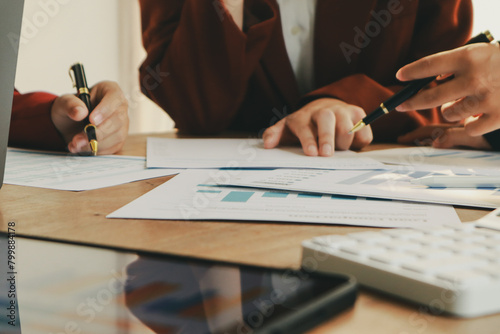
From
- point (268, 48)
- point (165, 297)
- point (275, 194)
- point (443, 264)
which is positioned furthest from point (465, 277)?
point (268, 48)

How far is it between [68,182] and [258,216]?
23 cm

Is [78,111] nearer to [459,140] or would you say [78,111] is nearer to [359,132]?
[359,132]

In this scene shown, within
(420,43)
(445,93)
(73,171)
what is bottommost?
(73,171)

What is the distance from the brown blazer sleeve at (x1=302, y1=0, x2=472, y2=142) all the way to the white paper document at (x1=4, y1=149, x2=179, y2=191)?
1.23 ft

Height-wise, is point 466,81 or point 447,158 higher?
point 466,81

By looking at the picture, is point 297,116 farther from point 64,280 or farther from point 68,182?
point 64,280

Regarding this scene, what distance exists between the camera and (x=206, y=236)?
0.29 m

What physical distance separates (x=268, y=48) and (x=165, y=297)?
2.77 ft

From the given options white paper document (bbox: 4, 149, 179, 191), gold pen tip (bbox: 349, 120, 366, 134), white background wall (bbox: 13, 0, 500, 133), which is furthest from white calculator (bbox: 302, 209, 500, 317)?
white background wall (bbox: 13, 0, 500, 133)

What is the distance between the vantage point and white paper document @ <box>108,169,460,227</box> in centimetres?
32

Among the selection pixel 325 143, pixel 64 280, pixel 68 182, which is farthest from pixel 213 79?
pixel 64 280

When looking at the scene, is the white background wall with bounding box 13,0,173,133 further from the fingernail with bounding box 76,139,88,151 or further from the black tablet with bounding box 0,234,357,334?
the black tablet with bounding box 0,234,357,334

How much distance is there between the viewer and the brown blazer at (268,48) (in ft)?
2.87

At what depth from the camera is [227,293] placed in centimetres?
17
